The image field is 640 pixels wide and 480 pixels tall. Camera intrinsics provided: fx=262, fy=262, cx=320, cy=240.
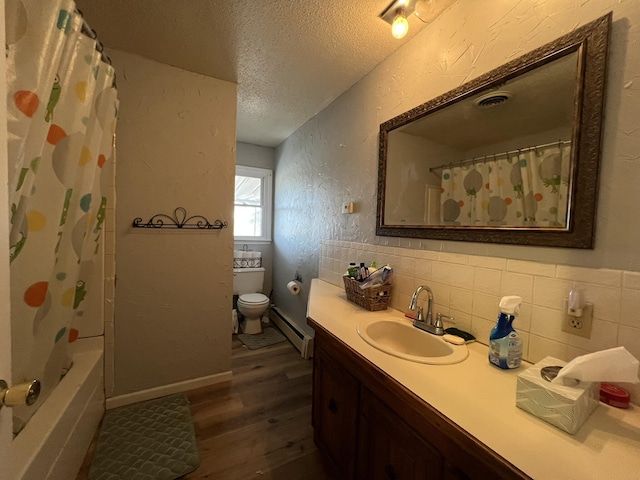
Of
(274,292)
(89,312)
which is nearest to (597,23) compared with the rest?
(89,312)

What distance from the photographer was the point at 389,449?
90 centimetres

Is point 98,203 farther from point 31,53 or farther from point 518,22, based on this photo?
point 518,22

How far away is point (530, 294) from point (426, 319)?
43cm

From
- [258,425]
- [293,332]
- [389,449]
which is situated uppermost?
[389,449]

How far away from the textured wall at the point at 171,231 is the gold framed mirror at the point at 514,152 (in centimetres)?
133

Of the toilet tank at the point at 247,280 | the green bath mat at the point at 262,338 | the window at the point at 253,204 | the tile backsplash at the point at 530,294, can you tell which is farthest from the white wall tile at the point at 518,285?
the window at the point at 253,204

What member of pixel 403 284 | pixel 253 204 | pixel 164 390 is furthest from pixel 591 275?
pixel 253 204

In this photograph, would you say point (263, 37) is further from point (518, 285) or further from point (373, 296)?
point (518, 285)

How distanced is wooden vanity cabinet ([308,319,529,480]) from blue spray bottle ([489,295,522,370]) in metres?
0.37

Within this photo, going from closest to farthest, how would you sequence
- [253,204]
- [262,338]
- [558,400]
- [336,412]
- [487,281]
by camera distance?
[558,400] → [487,281] → [336,412] → [262,338] → [253,204]

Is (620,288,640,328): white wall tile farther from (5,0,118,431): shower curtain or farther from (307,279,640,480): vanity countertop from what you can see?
(5,0,118,431): shower curtain

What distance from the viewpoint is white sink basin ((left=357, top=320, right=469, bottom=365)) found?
975 millimetres

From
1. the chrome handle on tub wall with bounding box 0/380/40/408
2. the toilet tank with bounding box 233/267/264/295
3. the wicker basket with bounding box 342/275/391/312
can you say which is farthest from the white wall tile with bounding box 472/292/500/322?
the toilet tank with bounding box 233/267/264/295

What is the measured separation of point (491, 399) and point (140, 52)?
251 centimetres
